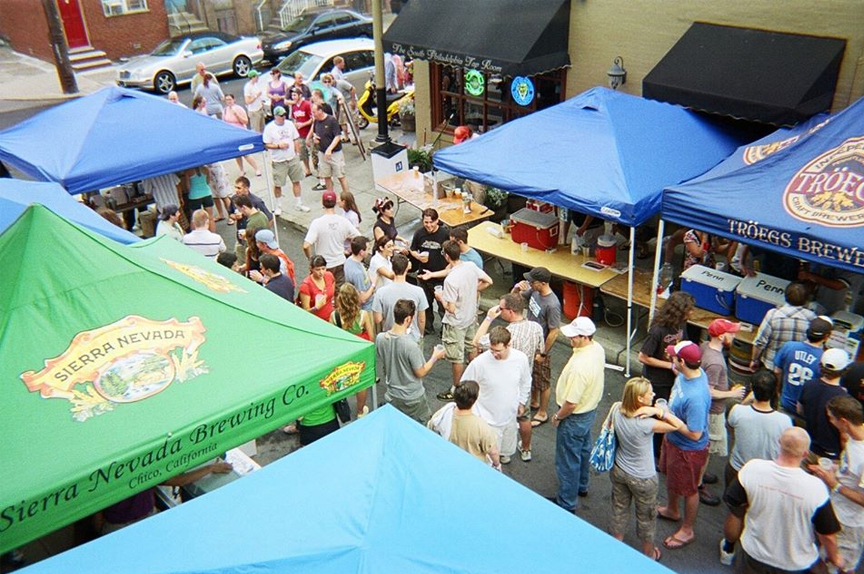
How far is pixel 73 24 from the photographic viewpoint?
26125 millimetres

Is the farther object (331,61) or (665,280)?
(331,61)

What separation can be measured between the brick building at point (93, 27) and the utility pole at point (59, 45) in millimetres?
8330

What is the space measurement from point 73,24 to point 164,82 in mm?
6130

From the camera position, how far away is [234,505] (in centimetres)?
404

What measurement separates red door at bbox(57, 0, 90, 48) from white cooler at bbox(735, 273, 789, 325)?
978 inches

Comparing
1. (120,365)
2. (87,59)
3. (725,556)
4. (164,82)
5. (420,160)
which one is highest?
(120,365)

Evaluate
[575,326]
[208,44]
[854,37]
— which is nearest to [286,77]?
[208,44]

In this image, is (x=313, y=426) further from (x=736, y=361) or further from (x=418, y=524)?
(x=736, y=361)

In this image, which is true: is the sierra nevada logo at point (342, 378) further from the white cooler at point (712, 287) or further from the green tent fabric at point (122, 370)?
the white cooler at point (712, 287)

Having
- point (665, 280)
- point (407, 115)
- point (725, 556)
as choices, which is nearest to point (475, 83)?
point (407, 115)

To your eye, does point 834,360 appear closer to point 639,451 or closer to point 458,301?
point 639,451

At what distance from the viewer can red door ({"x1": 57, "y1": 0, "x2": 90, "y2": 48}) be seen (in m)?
25.8

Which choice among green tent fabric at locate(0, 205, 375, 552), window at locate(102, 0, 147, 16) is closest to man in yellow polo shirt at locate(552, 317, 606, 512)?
green tent fabric at locate(0, 205, 375, 552)

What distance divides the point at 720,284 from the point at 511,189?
2.56 meters
